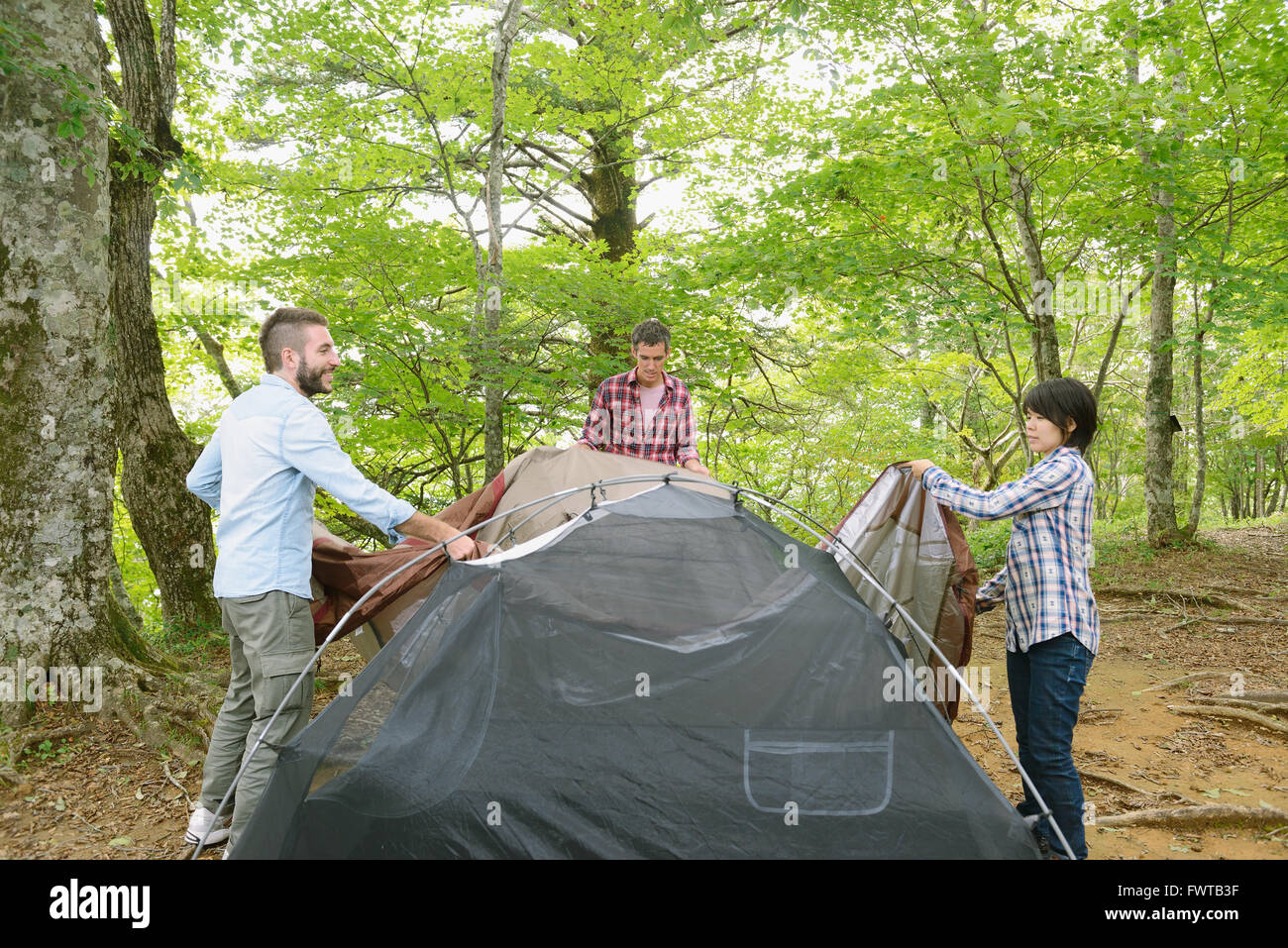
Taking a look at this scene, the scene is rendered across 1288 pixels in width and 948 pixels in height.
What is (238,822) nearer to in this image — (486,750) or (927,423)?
(486,750)

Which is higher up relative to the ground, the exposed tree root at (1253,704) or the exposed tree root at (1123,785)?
the exposed tree root at (1253,704)

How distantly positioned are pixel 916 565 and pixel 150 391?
16.2 feet

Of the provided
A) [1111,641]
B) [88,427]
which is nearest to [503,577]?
[88,427]

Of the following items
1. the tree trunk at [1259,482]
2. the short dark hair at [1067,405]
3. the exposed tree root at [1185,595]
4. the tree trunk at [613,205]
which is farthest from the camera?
the tree trunk at [1259,482]

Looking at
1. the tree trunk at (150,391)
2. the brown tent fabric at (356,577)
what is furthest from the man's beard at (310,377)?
the tree trunk at (150,391)

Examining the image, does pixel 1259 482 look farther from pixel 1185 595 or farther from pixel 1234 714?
pixel 1234 714

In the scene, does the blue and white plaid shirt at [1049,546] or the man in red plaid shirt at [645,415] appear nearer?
the blue and white plaid shirt at [1049,546]

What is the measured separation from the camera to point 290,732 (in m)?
2.53

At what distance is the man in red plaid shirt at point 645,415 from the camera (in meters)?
3.82

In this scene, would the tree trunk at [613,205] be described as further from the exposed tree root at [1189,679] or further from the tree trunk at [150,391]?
the exposed tree root at [1189,679]

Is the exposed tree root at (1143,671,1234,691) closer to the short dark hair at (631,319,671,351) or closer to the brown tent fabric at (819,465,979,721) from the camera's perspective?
the brown tent fabric at (819,465,979,721)

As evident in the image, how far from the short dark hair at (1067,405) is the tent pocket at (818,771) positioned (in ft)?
3.90

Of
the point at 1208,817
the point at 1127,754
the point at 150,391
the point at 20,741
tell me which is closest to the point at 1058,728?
the point at 1208,817

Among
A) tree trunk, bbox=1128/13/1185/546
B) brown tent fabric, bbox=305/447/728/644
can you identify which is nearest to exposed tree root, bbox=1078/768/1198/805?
brown tent fabric, bbox=305/447/728/644
